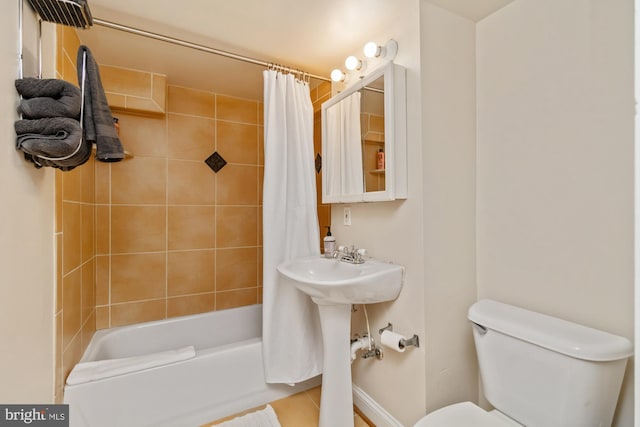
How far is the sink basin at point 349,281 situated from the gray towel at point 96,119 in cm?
89

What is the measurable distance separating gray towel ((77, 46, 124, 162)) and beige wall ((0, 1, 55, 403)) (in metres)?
0.16

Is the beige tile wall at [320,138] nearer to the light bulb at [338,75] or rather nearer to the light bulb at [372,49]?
the light bulb at [338,75]

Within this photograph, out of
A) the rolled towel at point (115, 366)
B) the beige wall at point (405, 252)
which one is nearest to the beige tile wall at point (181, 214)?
the rolled towel at point (115, 366)

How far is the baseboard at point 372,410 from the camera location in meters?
1.53

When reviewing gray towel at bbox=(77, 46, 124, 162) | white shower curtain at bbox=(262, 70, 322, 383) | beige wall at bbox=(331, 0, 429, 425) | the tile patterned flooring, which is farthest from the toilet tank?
gray towel at bbox=(77, 46, 124, 162)

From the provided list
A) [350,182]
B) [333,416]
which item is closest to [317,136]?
[350,182]

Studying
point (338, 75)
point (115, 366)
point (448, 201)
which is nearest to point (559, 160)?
point (448, 201)

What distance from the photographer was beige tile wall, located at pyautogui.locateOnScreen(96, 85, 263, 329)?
7.06 feet

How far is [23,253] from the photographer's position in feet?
3.04

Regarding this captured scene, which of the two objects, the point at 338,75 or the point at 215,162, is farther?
the point at 215,162

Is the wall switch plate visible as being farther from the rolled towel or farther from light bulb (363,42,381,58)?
the rolled towel

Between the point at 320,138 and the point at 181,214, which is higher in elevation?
the point at 320,138

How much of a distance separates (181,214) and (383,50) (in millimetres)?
1930

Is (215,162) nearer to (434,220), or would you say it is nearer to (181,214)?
(181,214)
